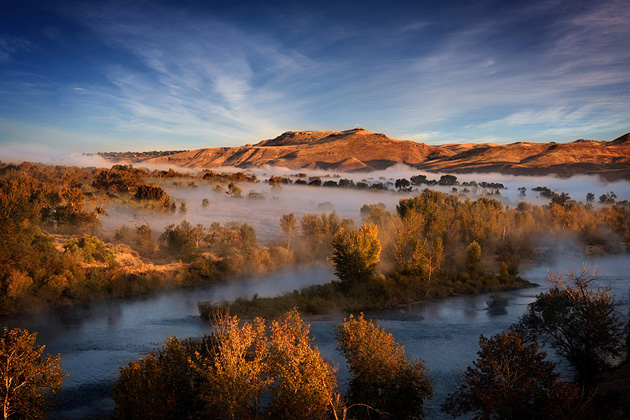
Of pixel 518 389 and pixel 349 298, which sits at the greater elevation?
pixel 518 389

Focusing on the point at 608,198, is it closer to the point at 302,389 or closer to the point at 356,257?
the point at 356,257

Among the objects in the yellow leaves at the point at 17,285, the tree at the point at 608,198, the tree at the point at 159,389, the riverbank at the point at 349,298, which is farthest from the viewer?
the tree at the point at 608,198

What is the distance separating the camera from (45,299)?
51.6 metres

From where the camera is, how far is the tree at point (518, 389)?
17656mm

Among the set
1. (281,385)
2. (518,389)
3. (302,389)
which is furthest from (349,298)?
(302,389)

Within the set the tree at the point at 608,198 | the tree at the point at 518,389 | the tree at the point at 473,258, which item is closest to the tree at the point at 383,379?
the tree at the point at 518,389

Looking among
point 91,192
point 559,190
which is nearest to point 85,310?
point 91,192

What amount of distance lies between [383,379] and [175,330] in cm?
2993

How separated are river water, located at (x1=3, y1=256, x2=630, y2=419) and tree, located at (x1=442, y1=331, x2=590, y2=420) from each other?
7.53 meters

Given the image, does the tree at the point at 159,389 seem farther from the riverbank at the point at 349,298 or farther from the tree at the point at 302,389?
the riverbank at the point at 349,298

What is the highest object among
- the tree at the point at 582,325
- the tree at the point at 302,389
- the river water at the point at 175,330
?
the tree at the point at 302,389

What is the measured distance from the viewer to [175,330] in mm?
45281

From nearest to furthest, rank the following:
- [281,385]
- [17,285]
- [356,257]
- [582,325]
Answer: [281,385]
[582,325]
[17,285]
[356,257]

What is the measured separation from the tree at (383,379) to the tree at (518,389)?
9.79 feet
